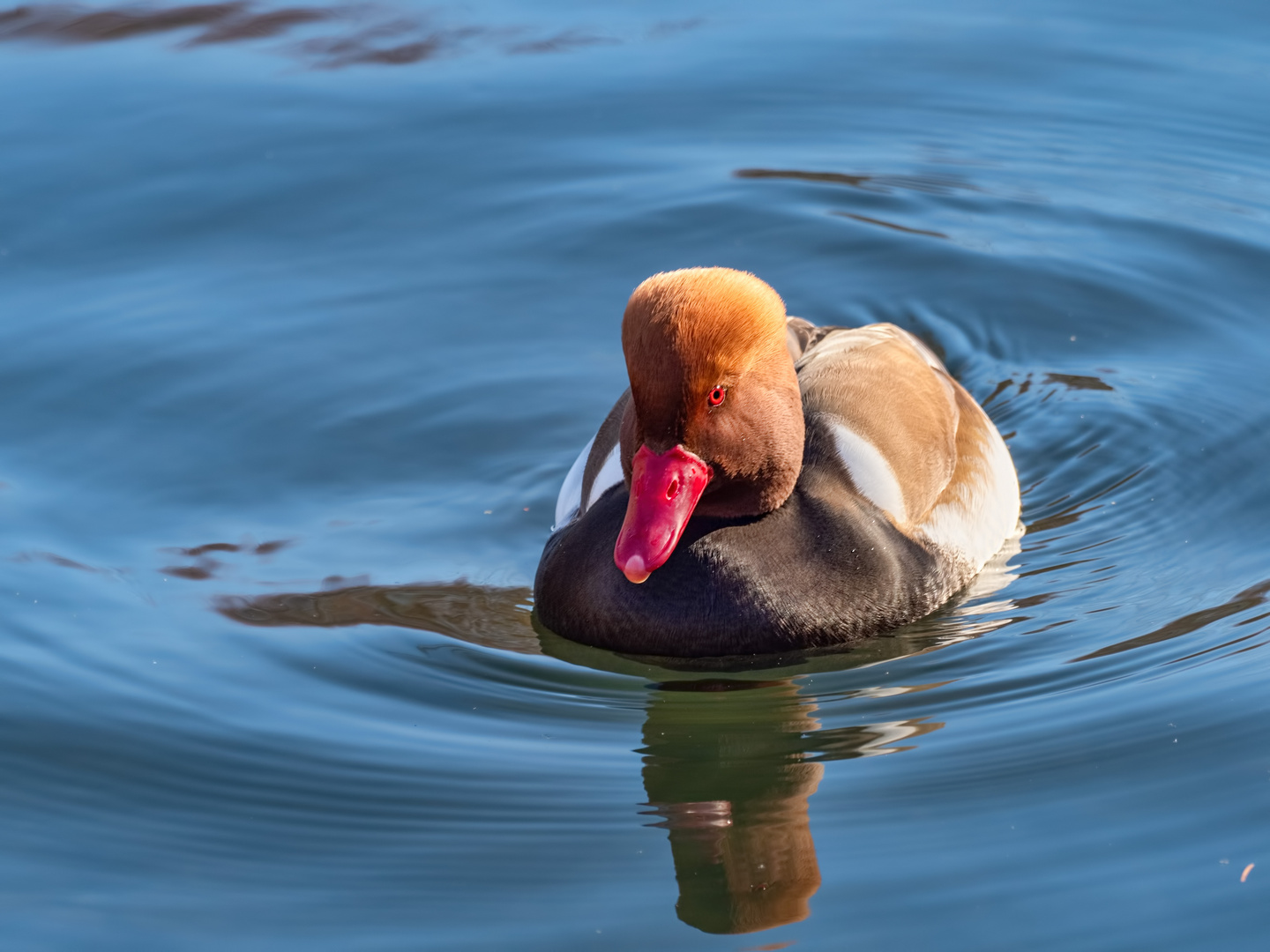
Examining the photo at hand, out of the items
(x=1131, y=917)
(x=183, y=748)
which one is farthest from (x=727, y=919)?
(x=183, y=748)

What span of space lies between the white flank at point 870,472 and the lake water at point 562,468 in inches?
18.7

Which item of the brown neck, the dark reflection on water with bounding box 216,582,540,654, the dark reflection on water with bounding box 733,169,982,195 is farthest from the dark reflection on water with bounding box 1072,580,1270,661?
the dark reflection on water with bounding box 733,169,982,195

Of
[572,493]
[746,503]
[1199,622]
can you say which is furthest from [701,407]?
[1199,622]

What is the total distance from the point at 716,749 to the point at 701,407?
1.05m

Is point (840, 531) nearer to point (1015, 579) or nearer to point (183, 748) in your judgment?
point (1015, 579)

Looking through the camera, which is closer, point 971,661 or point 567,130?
point 971,661

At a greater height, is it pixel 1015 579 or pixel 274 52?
pixel 274 52

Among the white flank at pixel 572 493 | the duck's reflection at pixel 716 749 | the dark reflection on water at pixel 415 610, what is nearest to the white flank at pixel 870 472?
the duck's reflection at pixel 716 749

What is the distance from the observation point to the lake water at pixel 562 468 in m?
4.49

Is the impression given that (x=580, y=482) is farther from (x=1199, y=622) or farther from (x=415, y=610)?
(x=1199, y=622)

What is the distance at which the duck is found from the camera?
519cm

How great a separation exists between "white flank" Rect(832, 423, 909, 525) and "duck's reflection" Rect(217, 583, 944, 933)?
0.58 m

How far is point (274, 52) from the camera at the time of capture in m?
12.0

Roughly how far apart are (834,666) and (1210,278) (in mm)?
4309
